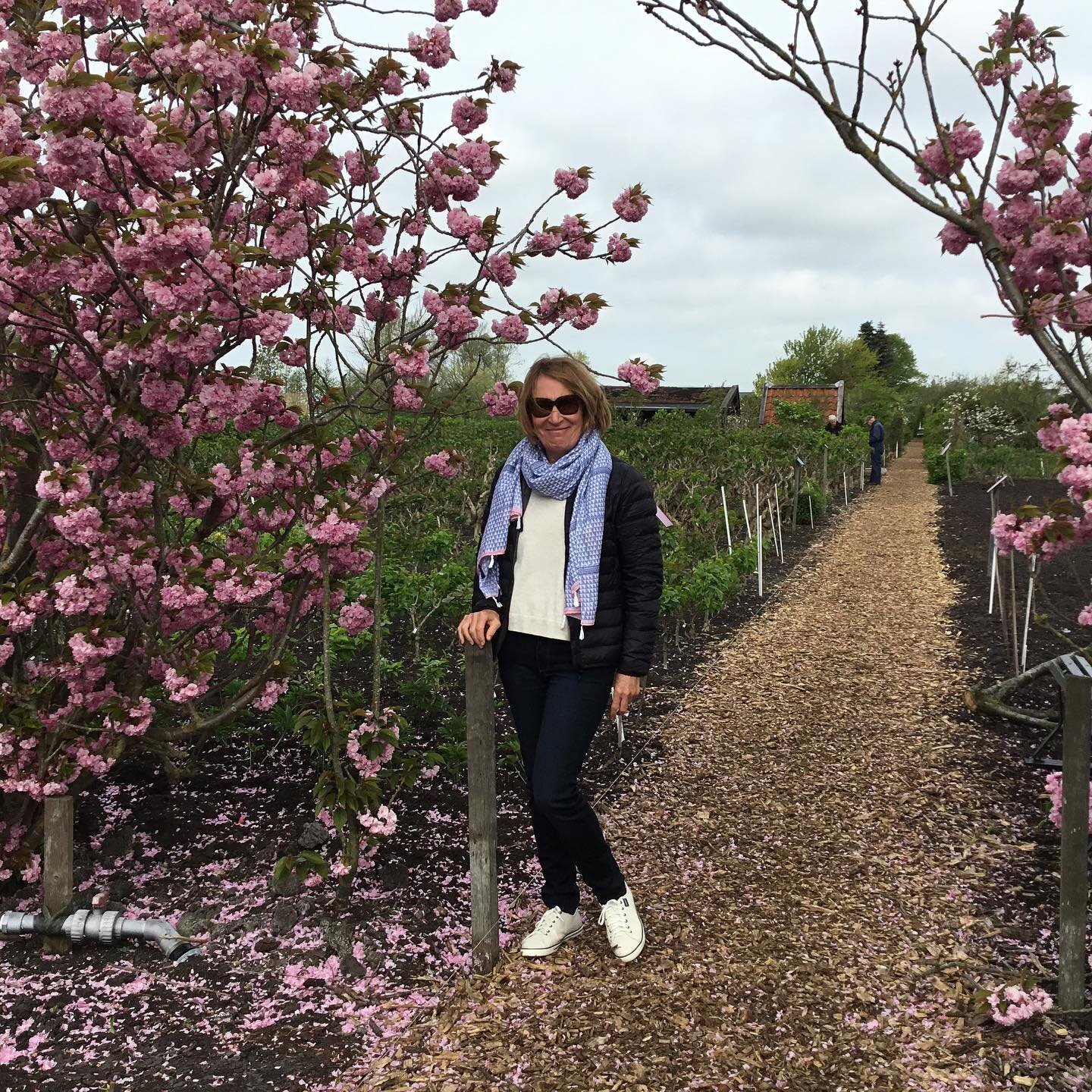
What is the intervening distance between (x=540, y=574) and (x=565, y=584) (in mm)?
105

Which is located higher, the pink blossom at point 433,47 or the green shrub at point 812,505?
the pink blossom at point 433,47

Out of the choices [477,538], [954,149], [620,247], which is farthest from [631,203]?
[477,538]

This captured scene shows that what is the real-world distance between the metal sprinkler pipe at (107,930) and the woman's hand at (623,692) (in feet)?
5.43

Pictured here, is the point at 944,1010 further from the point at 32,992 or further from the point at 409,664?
the point at 409,664

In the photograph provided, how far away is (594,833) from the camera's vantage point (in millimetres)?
2814

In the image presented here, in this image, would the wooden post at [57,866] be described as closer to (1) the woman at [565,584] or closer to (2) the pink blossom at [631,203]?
(1) the woman at [565,584]

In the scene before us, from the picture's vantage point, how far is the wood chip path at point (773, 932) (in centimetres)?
248

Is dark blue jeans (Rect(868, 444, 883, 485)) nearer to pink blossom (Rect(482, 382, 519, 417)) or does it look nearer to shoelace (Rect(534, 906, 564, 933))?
pink blossom (Rect(482, 382, 519, 417))

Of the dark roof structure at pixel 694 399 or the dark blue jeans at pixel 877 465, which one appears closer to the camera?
the dark blue jeans at pixel 877 465

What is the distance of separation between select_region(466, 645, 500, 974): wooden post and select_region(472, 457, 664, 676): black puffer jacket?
0.32m

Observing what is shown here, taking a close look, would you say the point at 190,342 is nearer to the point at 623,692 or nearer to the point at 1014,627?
the point at 623,692

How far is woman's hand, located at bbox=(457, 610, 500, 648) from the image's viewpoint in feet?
8.82

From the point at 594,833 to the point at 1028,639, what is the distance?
5.64 meters

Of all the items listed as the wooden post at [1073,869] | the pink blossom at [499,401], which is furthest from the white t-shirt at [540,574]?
the wooden post at [1073,869]
